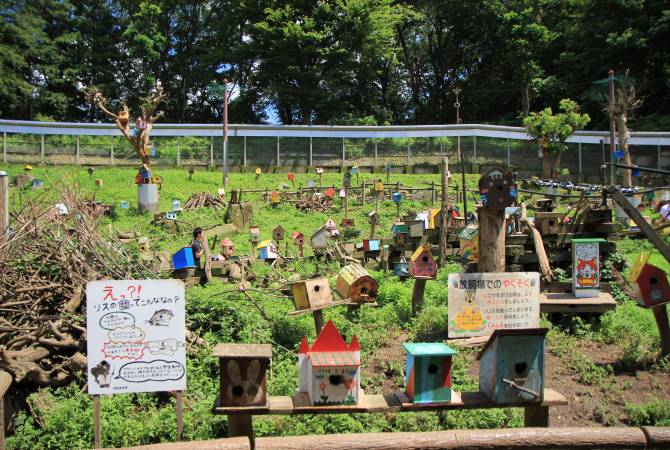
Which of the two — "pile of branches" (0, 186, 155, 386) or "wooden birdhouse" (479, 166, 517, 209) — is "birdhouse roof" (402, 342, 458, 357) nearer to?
"wooden birdhouse" (479, 166, 517, 209)

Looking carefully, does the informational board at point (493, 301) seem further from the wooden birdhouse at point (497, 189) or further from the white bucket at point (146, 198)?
the white bucket at point (146, 198)

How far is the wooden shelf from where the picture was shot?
4.55m

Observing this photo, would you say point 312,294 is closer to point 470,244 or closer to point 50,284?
point 50,284

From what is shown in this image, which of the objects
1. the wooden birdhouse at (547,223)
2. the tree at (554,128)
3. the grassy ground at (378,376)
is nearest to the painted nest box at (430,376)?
the grassy ground at (378,376)

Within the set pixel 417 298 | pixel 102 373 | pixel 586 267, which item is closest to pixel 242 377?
pixel 102 373

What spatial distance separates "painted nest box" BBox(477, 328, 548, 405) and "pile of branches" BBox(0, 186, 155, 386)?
15.3 ft

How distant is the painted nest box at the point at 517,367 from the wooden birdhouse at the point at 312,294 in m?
3.43

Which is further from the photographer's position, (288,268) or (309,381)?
(288,268)

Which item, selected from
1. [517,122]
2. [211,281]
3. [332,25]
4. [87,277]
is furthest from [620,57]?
[87,277]

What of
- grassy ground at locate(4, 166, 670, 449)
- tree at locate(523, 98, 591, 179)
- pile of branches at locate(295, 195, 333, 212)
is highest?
tree at locate(523, 98, 591, 179)

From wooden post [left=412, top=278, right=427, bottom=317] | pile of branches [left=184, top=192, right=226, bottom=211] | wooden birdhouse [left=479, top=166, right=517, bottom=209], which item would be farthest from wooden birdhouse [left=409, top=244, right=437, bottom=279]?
pile of branches [left=184, top=192, right=226, bottom=211]

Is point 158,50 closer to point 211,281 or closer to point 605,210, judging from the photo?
point 211,281

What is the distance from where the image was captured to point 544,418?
4949 mm

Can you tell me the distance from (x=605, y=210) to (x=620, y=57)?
2676cm
